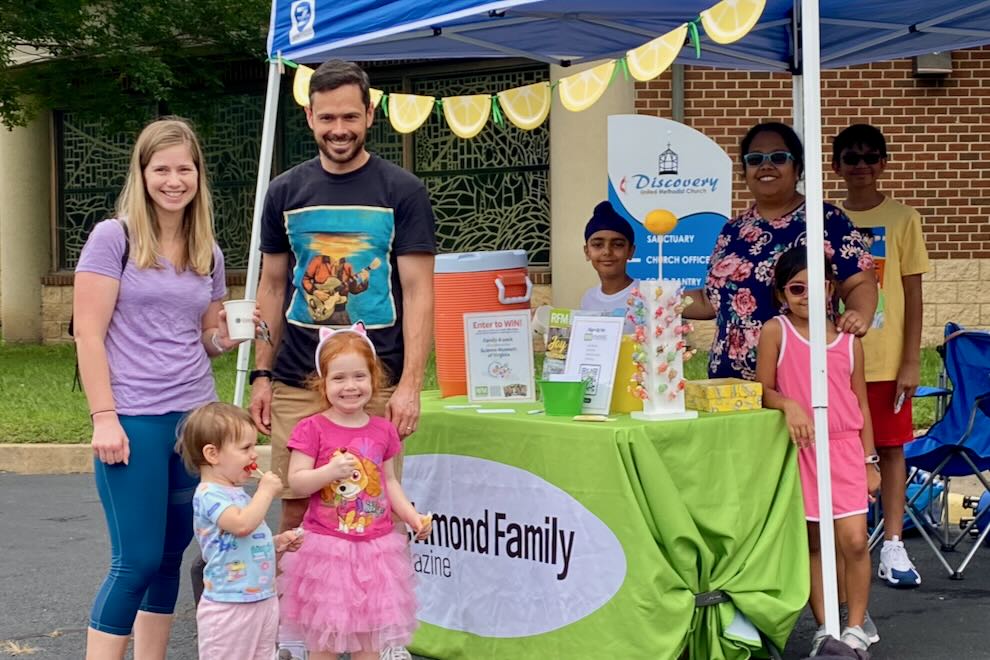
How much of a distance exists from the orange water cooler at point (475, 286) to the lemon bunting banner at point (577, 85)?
0.80m

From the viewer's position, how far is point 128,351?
3.99m

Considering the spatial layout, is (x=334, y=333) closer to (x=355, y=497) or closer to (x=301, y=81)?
(x=355, y=497)

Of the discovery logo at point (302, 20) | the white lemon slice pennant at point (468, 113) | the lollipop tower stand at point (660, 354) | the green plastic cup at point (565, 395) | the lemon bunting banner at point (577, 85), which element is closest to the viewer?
the lemon bunting banner at point (577, 85)

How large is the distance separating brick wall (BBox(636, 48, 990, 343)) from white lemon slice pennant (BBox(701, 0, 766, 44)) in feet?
27.4

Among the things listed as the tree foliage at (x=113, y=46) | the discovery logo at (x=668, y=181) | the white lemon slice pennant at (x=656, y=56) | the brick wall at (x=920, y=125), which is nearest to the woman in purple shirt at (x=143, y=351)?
the white lemon slice pennant at (x=656, y=56)

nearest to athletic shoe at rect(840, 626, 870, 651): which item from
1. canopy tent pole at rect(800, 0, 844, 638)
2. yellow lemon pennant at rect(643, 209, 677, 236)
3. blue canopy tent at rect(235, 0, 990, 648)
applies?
blue canopy tent at rect(235, 0, 990, 648)

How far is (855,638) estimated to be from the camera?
15.1 feet

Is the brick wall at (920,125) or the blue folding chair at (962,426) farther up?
the brick wall at (920,125)

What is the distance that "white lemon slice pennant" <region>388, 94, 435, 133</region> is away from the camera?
21.3 feet

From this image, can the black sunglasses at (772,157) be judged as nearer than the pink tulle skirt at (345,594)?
No

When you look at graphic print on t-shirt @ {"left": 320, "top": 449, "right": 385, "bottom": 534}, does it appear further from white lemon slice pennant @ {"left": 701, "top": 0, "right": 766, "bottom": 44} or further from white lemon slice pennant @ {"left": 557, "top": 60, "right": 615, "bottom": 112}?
white lemon slice pennant @ {"left": 557, "top": 60, "right": 615, "bottom": 112}

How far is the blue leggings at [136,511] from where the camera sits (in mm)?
3957

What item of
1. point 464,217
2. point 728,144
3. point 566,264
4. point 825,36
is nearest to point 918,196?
point 728,144

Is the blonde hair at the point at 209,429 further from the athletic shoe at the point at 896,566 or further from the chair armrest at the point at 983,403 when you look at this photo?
the chair armrest at the point at 983,403
